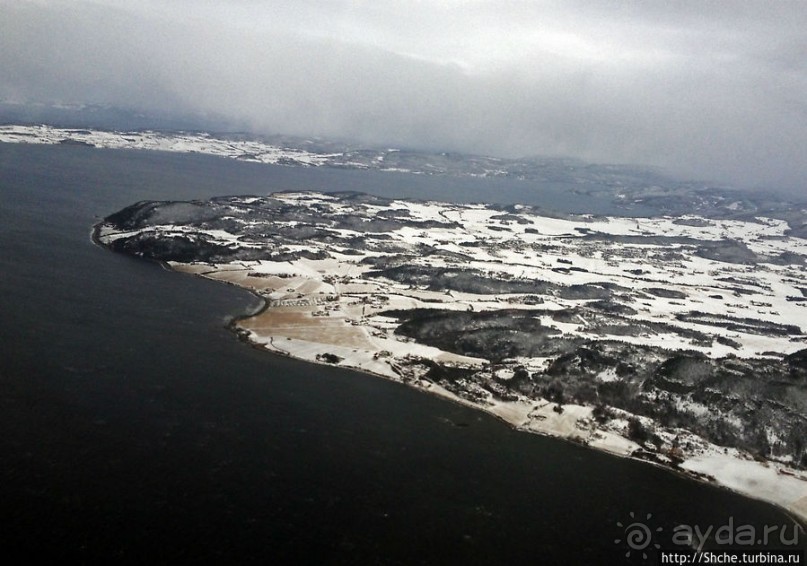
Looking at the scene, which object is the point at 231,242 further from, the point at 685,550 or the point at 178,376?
the point at 685,550

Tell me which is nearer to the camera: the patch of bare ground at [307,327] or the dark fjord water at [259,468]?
the dark fjord water at [259,468]

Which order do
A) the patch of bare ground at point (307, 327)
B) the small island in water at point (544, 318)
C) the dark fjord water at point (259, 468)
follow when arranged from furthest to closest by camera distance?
1. the patch of bare ground at point (307, 327)
2. the small island in water at point (544, 318)
3. the dark fjord water at point (259, 468)

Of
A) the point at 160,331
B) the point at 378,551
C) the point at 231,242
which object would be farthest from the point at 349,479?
the point at 231,242

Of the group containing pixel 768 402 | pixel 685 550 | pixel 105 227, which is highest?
pixel 105 227

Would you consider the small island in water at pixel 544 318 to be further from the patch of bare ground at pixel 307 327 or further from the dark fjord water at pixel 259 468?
the dark fjord water at pixel 259 468

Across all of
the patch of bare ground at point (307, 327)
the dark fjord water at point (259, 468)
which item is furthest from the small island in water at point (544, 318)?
the dark fjord water at point (259, 468)

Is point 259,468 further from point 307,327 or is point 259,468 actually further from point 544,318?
point 544,318

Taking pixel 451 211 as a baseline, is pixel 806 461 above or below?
A: below
